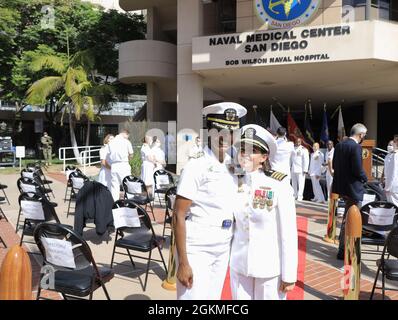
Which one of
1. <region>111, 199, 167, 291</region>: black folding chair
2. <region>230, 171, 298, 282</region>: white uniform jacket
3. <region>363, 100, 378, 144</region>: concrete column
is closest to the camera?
<region>230, 171, 298, 282</region>: white uniform jacket

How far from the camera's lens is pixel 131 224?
15.6ft

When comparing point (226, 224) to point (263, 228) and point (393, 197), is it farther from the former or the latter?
point (393, 197)

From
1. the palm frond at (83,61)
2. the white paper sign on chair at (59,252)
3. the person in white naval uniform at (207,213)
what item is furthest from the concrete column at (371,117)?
the white paper sign on chair at (59,252)

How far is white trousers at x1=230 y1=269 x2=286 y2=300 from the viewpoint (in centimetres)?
263

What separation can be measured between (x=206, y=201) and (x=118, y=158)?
224 inches

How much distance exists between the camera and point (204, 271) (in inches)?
105

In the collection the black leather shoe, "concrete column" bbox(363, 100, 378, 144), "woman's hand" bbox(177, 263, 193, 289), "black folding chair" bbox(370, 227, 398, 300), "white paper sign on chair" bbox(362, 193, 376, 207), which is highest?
"concrete column" bbox(363, 100, 378, 144)

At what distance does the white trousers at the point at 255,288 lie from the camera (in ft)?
8.64

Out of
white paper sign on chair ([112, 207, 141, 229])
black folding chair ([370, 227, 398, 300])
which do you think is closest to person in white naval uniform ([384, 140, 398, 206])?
black folding chair ([370, 227, 398, 300])

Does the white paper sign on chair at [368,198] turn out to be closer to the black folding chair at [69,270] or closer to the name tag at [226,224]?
the name tag at [226,224]

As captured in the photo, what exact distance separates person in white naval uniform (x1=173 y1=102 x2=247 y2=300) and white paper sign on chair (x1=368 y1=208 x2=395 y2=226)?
2973 mm

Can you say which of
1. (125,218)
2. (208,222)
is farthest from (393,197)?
(208,222)

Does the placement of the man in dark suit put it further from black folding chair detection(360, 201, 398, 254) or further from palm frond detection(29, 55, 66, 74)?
palm frond detection(29, 55, 66, 74)
